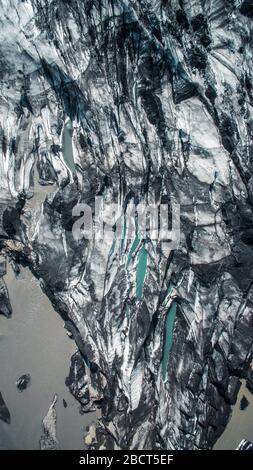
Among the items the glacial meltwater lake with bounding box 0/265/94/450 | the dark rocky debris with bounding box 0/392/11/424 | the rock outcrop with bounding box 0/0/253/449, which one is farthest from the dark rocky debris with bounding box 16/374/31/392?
the rock outcrop with bounding box 0/0/253/449

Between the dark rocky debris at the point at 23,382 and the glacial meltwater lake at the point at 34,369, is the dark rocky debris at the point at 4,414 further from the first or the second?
the dark rocky debris at the point at 23,382

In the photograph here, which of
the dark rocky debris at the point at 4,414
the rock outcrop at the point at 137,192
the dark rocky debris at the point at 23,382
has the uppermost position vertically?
the rock outcrop at the point at 137,192

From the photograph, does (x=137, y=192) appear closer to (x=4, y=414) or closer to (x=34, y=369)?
(x=34, y=369)

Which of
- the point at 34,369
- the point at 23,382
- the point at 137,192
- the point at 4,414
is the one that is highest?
the point at 137,192

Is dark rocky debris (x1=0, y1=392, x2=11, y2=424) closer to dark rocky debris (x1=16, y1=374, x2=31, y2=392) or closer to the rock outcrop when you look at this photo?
dark rocky debris (x1=16, y1=374, x2=31, y2=392)

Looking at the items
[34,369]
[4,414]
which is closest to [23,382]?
[34,369]

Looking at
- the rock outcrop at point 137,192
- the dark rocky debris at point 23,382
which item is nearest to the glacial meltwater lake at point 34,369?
the dark rocky debris at point 23,382

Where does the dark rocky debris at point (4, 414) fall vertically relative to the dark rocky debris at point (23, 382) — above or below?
below

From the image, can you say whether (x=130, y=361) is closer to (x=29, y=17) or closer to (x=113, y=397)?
(x=113, y=397)
